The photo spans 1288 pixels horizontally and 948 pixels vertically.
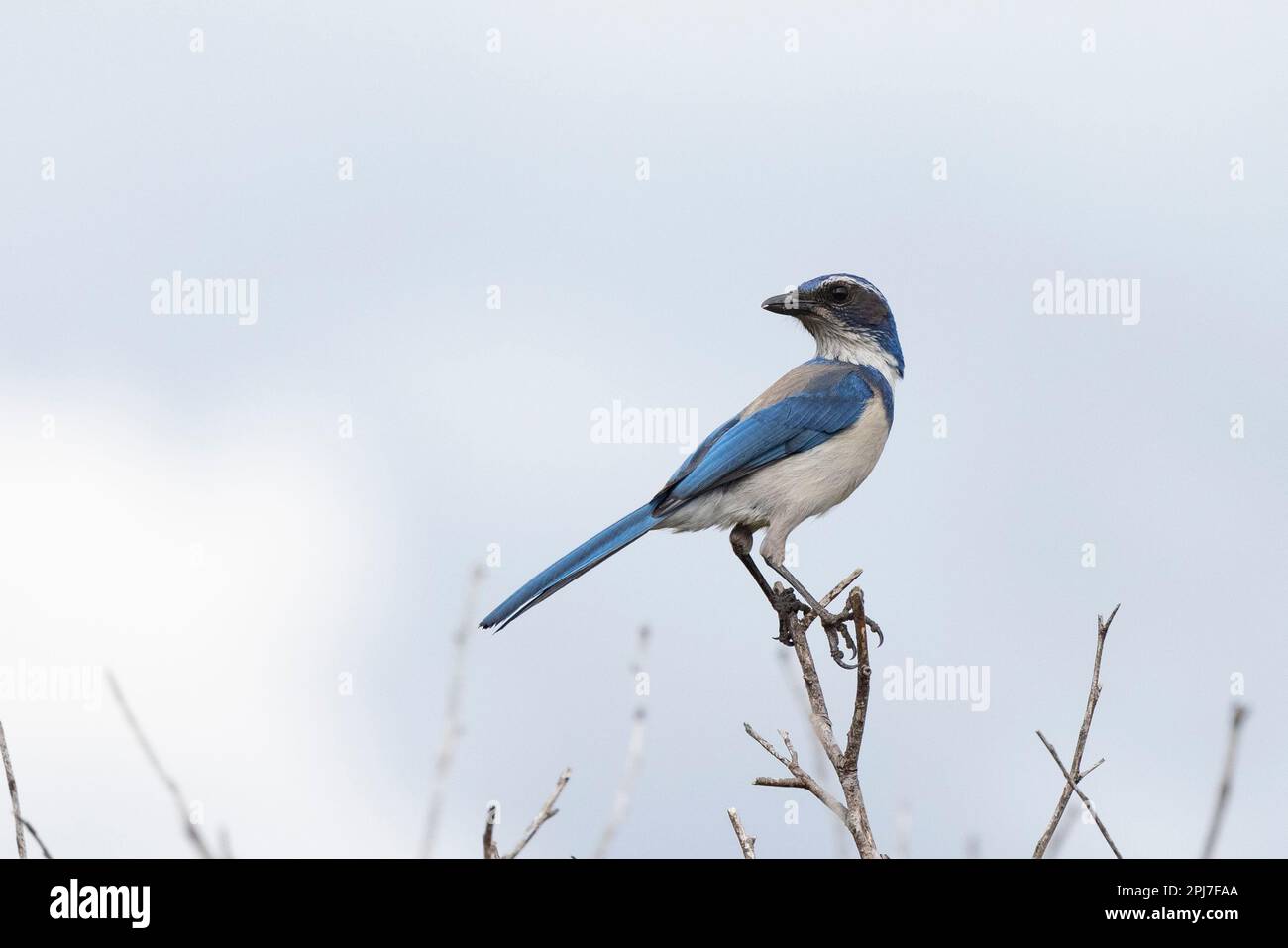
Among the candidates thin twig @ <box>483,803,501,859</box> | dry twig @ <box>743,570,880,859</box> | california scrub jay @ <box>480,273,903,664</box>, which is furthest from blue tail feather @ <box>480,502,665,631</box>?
thin twig @ <box>483,803,501,859</box>

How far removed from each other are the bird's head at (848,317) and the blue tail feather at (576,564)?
2245 millimetres

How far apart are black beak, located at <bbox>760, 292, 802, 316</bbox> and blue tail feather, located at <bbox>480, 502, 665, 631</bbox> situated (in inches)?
79.9

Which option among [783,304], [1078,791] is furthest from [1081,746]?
[783,304]

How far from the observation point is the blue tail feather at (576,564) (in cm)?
743

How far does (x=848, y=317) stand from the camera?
1009 centimetres

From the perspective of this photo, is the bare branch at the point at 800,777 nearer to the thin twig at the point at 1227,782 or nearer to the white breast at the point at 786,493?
the thin twig at the point at 1227,782

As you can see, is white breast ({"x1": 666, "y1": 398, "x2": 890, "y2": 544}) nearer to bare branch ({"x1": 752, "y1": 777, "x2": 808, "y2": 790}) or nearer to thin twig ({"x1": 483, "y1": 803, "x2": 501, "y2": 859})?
bare branch ({"x1": 752, "y1": 777, "x2": 808, "y2": 790})

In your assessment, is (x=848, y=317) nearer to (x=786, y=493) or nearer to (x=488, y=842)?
(x=786, y=493)

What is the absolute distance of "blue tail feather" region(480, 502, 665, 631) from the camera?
7.43 meters
